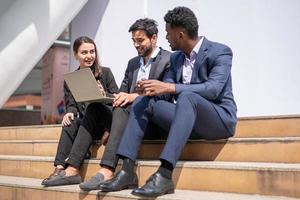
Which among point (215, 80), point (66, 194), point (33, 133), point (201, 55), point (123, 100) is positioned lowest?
point (66, 194)

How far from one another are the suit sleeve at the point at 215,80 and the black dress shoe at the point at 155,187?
0.47 meters

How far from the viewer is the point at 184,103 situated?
2.10 m

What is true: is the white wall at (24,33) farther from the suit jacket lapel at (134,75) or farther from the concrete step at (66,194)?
the suit jacket lapel at (134,75)

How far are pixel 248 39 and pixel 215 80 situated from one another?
2445 millimetres

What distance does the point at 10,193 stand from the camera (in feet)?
9.39

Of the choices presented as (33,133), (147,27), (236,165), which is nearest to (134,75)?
(147,27)

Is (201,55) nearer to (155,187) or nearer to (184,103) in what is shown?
(184,103)

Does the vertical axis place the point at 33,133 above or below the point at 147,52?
below

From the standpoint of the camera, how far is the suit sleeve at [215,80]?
221cm

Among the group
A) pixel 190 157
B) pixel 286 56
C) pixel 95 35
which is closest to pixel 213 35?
pixel 286 56

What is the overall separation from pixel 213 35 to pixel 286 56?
2.71 feet

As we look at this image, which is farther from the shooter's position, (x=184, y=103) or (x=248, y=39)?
(x=248, y=39)

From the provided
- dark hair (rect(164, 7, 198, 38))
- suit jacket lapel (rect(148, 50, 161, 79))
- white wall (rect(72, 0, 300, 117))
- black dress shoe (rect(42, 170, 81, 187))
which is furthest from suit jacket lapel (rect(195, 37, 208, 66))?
white wall (rect(72, 0, 300, 117))

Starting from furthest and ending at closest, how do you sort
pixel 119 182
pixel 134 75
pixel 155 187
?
pixel 134 75
pixel 119 182
pixel 155 187
